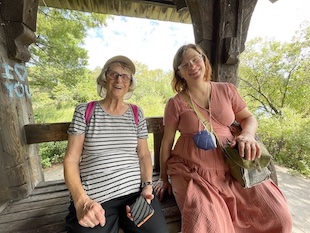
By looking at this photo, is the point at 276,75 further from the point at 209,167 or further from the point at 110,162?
the point at 110,162

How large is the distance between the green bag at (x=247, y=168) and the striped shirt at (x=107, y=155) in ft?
1.97

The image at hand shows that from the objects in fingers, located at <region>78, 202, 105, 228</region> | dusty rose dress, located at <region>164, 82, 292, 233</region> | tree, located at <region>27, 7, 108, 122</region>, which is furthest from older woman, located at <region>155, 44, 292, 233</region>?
tree, located at <region>27, 7, 108, 122</region>

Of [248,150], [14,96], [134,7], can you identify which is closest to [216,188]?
[248,150]

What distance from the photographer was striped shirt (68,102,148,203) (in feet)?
3.30

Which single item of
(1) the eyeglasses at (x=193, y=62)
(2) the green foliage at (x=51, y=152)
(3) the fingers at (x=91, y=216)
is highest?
(1) the eyeglasses at (x=193, y=62)

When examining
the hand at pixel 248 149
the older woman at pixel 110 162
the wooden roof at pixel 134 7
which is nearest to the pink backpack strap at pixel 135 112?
the older woman at pixel 110 162

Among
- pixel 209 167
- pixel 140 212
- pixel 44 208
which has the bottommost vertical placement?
pixel 44 208

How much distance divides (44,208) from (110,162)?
659 millimetres

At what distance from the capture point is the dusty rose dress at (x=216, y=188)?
0.93m

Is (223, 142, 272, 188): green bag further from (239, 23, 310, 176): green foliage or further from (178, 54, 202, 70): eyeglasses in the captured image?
(239, 23, 310, 176): green foliage

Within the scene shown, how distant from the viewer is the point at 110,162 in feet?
Result: 3.48

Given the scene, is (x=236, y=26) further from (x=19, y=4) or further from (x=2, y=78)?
(x=2, y=78)

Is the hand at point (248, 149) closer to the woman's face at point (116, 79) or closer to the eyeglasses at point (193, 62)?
the eyeglasses at point (193, 62)

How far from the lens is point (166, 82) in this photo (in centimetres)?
1002
